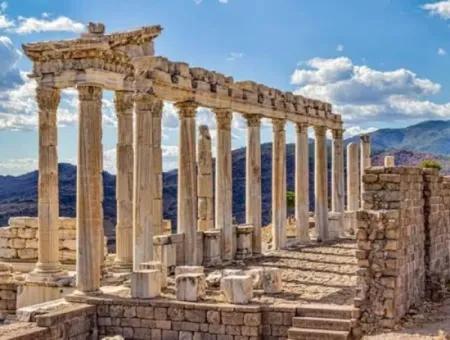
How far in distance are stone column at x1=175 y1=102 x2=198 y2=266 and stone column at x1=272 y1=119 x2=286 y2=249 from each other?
7066 millimetres

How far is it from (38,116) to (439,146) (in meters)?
168

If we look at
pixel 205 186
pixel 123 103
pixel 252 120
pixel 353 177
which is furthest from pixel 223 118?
pixel 353 177

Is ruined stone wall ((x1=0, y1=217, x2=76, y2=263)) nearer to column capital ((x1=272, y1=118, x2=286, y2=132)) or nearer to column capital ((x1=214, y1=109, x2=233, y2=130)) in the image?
column capital ((x1=214, y1=109, x2=233, y2=130))

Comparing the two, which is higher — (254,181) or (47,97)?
(47,97)

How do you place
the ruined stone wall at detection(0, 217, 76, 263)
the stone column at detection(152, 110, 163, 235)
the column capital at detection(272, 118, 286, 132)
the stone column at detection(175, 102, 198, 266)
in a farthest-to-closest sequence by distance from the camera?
the column capital at detection(272, 118, 286, 132) → the ruined stone wall at detection(0, 217, 76, 263) → the stone column at detection(175, 102, 198, 266) → the stone column at detection(152, 110, 163, 235)

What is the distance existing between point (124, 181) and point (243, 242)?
23.3 ft

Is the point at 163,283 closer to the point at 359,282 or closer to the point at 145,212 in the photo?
the point at 145,212

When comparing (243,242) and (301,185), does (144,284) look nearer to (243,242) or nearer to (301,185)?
(243,242)

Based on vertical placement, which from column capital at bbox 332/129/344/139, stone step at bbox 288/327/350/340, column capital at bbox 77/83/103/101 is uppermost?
column capital at bbox 332/129/344/139

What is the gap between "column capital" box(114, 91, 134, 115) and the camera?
23516mm

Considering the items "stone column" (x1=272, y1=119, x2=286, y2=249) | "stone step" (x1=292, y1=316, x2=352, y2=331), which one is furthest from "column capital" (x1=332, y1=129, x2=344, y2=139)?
"stone step" (x1=292, y1=316, x2=352, y2=331)

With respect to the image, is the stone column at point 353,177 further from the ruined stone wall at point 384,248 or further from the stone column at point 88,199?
the stone column at point 88,199

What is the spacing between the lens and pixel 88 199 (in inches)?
770

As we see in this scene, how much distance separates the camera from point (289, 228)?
40.8m
